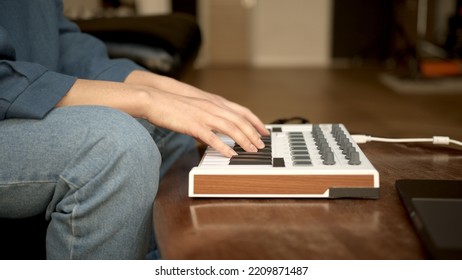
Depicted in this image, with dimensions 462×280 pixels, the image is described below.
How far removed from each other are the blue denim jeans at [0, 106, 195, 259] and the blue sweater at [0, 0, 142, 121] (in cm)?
2

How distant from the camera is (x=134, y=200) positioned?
59cm

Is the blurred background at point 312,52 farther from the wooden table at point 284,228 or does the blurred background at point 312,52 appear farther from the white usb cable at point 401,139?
the wooden table at point 284,228

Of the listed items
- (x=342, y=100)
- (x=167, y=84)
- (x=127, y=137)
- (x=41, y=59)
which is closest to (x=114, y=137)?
(x=127, y=137)

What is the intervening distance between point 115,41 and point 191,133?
31.7 inches

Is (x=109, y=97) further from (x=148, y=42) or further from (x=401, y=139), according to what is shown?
(x=148, y=42)

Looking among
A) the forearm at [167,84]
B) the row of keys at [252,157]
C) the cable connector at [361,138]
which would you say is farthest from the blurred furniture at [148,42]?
the row of keys at [252,157]

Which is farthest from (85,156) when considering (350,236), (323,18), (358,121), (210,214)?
(323,18)

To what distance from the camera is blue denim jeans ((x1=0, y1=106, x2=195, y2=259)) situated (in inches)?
22.5

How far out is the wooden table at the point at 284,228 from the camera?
47 cm

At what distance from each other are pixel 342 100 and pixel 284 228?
2872 millimetres

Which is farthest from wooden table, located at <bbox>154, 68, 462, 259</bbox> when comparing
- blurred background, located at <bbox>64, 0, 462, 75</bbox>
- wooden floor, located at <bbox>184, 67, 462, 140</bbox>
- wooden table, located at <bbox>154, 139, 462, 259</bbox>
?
blurred background, located at <bbox>64, 0, 462, 75</bbox>

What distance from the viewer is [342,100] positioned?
331 centimetres

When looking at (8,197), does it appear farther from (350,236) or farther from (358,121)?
(358,121)

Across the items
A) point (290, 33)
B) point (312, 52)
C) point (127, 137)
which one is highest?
point (127, 137)
